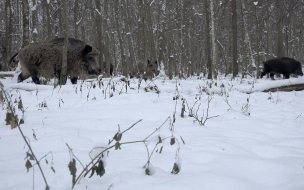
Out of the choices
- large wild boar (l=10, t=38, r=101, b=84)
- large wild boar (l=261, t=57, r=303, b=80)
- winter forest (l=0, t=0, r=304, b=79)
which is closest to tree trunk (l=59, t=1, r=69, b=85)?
winter forest (l=0, t=0, r=304, b=79)

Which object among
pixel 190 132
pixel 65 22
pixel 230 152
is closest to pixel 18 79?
pixel 65 22

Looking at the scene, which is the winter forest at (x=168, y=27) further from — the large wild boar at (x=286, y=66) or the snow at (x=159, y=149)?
the snow at (x=159, y=149)

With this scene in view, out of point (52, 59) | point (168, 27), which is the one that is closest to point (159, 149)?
point (52, 59)

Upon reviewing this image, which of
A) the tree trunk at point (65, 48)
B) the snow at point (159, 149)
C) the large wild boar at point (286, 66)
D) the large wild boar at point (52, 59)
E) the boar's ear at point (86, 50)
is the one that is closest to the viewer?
the snow at point (159, 149)

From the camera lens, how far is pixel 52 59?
9320 millimetres

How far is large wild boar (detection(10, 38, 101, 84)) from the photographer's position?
9266mm

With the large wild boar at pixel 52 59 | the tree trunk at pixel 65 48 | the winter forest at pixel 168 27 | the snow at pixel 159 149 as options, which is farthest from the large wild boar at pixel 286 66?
the snow at pixel 159 149

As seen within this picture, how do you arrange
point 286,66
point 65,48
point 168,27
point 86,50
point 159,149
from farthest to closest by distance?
point 168,27, point 286,66, point 86,50, point 65,48, point 159,149

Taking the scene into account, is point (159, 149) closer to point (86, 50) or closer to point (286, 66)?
point (86, 50)

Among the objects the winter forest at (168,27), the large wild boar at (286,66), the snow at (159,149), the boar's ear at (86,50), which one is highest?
the winter forest at (168,27)

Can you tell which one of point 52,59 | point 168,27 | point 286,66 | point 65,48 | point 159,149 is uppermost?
point 168,27

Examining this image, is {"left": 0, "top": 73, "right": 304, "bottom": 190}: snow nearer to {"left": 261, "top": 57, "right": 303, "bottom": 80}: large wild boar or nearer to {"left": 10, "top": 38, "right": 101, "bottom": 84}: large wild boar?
{"left": 10, "top": 38, "right": 101, "bottom": 84}: large wild boar

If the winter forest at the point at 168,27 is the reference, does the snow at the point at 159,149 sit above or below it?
below

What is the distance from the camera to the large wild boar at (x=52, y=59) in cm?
927
